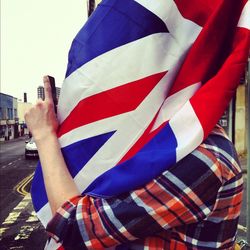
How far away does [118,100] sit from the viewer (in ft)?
3.45

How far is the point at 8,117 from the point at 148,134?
63.1 meters

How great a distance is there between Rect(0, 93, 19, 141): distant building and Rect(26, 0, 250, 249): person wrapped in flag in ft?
189

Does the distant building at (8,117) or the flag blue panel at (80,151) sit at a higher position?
the flag blue panel at (80,151)

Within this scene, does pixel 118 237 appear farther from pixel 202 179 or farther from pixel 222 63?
pixel 222 63

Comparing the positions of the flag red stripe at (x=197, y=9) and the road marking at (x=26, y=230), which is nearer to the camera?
the flag red stripe at (x=197, y=9)

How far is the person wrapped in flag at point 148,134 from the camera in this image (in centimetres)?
93

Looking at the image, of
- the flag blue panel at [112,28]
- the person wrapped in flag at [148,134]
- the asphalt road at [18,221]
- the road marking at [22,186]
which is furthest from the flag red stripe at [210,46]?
the road marking at [22,186]

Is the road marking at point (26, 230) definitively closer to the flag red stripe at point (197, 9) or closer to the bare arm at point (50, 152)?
the bare arm at point (50, 152)

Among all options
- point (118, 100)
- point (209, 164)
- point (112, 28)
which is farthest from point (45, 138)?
point (209, 164)

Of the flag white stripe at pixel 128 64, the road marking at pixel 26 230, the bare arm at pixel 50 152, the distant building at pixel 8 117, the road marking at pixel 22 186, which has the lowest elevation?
the distant building at pixel 8 117

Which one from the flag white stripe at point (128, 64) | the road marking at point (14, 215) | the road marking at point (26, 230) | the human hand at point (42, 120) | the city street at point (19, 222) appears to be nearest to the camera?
the flag white stripe at point (128, 64)

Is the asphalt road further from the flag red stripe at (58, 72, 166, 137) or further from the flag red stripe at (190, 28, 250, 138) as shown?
the flag red stripe at (190, 28, 250, 138)

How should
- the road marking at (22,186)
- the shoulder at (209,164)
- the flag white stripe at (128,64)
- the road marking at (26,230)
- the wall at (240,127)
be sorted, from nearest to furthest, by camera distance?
the shoulder at (209,164) < the flag white stripe at (128,64) < the road marking at (26,230) < the road marking at (22,186) < the wall at (240,127)

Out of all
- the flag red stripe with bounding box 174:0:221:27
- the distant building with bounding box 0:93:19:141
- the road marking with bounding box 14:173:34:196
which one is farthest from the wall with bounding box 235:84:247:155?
the distant building with bounding box 0:93:19:141
